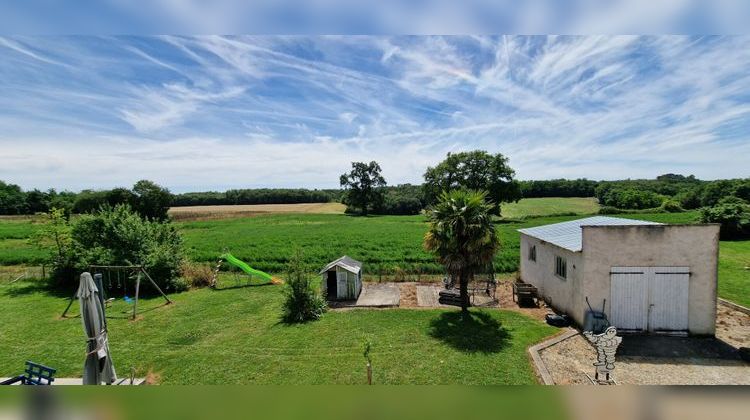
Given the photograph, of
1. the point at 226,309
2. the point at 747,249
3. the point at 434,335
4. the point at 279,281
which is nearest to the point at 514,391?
the point at 434,335

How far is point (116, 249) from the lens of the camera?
696 inches

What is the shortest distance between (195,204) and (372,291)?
8474 centimetres

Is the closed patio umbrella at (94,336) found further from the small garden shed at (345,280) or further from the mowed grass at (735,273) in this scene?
the mowed grass at (735,273)

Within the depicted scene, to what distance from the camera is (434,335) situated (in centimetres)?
1149

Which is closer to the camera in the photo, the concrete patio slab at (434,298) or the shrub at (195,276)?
the concrete patio slab at (434,298)

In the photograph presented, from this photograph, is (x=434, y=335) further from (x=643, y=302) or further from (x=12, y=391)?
(x=12, y=391)

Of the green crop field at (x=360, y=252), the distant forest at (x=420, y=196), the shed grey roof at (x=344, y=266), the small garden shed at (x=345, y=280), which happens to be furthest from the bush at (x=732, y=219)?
the small garden shed at (x=345, y=280)

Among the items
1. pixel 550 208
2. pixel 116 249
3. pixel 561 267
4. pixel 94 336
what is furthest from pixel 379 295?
pixel 550 208

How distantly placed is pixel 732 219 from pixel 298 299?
43110 mm

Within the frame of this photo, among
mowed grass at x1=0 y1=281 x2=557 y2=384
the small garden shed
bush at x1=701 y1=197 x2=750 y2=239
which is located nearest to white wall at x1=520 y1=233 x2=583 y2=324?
mowed grass at x1=0 y1=281 x2=557 y2=384

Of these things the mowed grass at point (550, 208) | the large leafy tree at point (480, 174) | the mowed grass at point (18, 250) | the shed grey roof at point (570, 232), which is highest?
the large leafy tree at point (480, 174)

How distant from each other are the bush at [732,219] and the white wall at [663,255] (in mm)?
32000

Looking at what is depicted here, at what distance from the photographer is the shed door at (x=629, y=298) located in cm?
1148

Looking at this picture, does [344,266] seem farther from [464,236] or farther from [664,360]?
[664,360]
